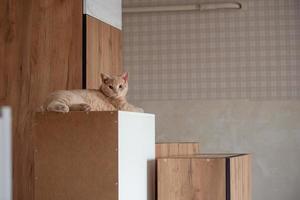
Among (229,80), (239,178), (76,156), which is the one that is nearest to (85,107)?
(76,156)

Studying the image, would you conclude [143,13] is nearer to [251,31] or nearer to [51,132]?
[251,31]

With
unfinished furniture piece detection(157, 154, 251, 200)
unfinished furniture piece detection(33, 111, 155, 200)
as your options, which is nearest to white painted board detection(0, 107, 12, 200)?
unfinished furniture piece detection(33, 111, 155, 200)

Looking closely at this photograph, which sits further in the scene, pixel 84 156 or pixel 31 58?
pixel 31 58

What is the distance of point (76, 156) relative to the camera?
2393 millimetres

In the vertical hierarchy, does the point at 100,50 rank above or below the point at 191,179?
above

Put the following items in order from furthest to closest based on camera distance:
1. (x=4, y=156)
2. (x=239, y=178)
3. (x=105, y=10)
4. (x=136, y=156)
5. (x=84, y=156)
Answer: (x=105, y=10)
(x=239, y=178)
(x=136, y=156)
(x=84, y=156)
(x=4, y=156)

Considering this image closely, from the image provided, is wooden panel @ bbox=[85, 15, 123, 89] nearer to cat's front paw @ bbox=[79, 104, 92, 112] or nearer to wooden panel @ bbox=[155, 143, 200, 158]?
wooden panel @ bbox=[155, 143, 200, 158]

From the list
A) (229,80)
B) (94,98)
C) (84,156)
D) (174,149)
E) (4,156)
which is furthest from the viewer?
(229,80)

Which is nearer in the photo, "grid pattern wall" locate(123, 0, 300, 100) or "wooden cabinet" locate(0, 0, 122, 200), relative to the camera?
"wooden cabinet" locate(0, 0, 122, 200)

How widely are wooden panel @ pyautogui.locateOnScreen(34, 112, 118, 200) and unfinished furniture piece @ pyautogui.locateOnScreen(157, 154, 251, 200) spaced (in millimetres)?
414

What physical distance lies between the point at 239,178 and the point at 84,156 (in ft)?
3.16

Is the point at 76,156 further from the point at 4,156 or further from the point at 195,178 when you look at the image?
the point at 4,156

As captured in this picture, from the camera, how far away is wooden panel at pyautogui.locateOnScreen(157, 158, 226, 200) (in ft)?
8.63

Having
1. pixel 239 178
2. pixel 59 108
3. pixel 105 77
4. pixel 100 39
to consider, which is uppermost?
pixel 100 39
